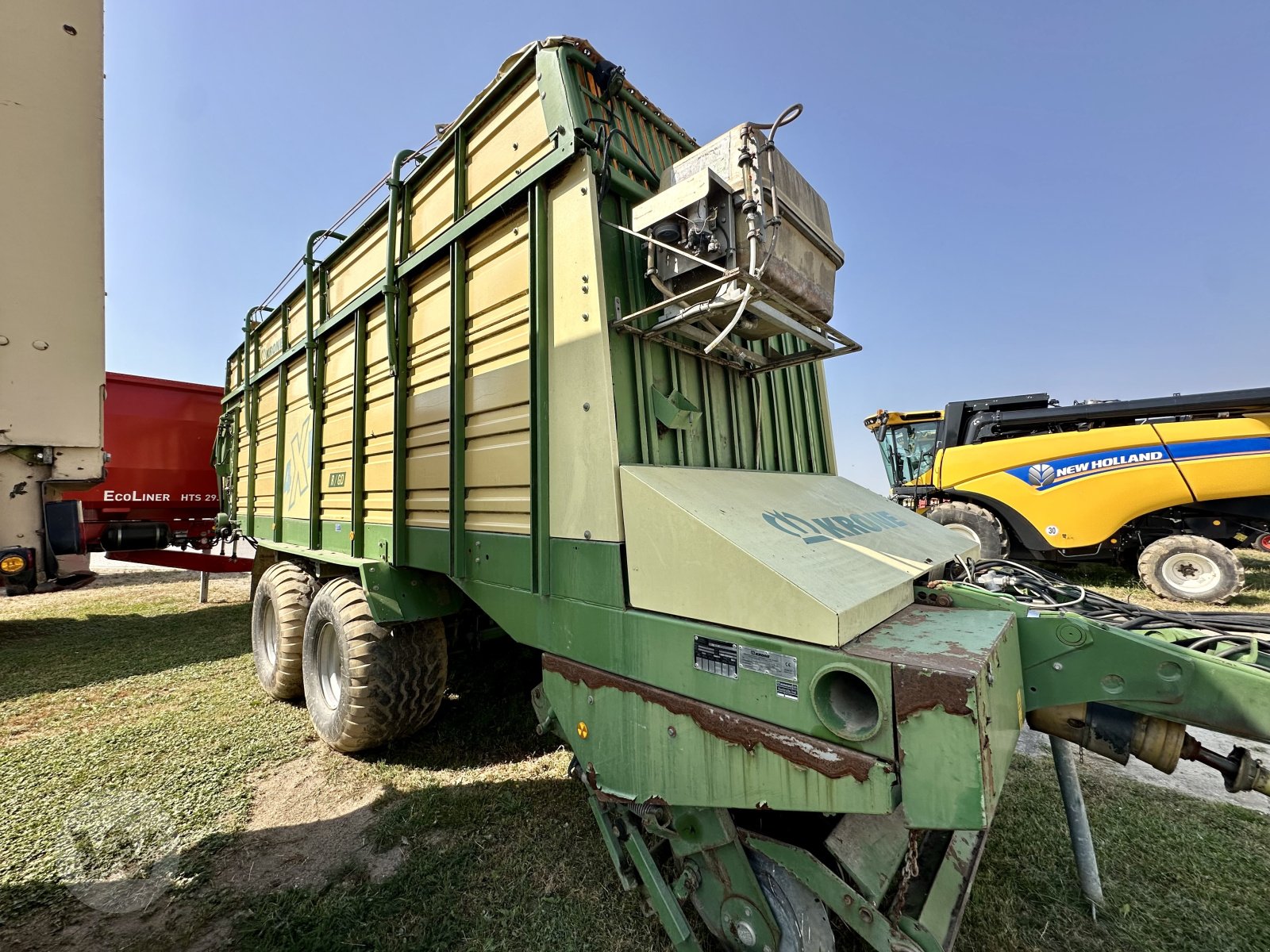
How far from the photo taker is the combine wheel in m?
1.61

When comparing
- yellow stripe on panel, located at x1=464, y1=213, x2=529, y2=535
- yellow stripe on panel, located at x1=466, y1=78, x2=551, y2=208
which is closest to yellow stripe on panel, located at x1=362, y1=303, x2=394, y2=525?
yellow stripe on panel, located at x1=464, y1=213, x2=529, y2=535

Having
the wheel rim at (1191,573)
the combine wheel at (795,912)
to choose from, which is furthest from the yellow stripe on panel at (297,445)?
the wheel rim at (1191,573)

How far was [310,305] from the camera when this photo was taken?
4250 mm

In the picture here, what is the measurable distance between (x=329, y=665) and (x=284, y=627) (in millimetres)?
727

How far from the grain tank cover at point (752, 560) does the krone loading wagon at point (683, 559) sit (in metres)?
0.01

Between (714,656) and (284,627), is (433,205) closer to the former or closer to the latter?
(714,656)

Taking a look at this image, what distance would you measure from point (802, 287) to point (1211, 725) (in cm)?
185

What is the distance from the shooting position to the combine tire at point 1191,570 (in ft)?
21.3

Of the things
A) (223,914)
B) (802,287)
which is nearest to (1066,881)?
(802,287)

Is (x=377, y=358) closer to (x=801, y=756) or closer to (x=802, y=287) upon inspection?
(x=802, y=287)

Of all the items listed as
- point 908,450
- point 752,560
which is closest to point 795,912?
point 752,560

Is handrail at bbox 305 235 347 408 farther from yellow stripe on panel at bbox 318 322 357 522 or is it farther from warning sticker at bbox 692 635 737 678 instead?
warning sticker at bbox 692 635 737 678

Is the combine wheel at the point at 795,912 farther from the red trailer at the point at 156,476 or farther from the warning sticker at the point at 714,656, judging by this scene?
the red trailer at the point at 156,476

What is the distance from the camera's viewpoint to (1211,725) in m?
1.49
